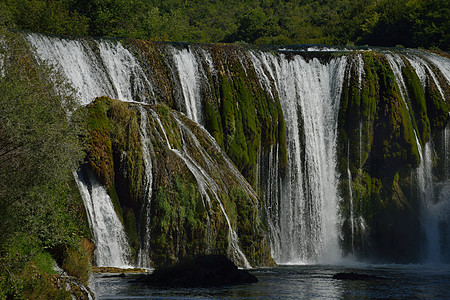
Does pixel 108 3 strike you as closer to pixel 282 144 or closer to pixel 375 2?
pixel 282 144

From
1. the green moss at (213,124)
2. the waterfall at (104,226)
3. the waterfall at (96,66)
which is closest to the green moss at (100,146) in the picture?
the waterfall at (104,226)

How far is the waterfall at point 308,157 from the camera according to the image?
38625mm

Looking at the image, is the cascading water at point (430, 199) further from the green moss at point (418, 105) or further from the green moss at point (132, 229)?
the green moss at point (132, 229)

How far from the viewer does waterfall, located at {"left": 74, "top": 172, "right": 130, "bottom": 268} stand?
2652cm

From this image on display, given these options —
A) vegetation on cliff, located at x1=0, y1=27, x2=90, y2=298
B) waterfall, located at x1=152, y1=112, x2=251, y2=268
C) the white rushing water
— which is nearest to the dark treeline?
vegetation on cliff, located at x1=0, y1=27, x2=90, y2=298

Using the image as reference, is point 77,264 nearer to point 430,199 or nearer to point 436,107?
point 430,199

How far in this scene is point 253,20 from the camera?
9106 cm

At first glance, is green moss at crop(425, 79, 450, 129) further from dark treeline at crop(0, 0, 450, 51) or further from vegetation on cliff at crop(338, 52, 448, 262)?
dark treeline at crop(0, 0, 450, 51)

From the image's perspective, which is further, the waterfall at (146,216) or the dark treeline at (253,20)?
the dark treeline at (253,20)

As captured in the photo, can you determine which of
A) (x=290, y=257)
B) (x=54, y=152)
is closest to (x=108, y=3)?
(x=290, y=257)

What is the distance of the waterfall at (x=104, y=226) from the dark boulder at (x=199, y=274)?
3.24 meters

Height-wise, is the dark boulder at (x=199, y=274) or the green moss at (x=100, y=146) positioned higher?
the green moss at (x=100, y=146)

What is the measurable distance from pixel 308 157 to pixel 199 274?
1771 cm

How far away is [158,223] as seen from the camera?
90.0 ft
